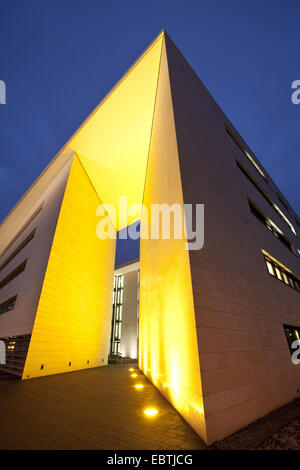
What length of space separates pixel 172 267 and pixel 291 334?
16.3 ft

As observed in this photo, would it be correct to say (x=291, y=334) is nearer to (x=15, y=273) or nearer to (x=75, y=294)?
(x=75, y=294)

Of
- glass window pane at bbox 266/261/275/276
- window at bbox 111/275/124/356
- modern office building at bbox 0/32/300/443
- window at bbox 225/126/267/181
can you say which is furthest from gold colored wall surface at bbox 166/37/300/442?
window at bbox 111/275/124/356

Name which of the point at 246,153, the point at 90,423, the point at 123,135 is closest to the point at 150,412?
the point at 90,423

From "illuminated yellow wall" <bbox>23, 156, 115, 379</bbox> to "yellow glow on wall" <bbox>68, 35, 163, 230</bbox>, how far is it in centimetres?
96

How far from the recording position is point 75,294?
9.01 meters

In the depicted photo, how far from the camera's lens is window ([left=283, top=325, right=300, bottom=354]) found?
5.64m

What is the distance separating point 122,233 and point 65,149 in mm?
8365

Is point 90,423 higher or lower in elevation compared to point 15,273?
lower

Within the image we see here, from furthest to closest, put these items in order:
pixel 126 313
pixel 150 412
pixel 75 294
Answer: pixel 126 313 < pixel 75 294 < pixel 150 412

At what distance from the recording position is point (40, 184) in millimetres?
11875

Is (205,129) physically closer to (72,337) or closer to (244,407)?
(244,407)

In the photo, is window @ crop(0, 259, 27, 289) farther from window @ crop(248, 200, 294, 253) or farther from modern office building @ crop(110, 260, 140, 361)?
window @ crop(248, 200, 294, 253)
